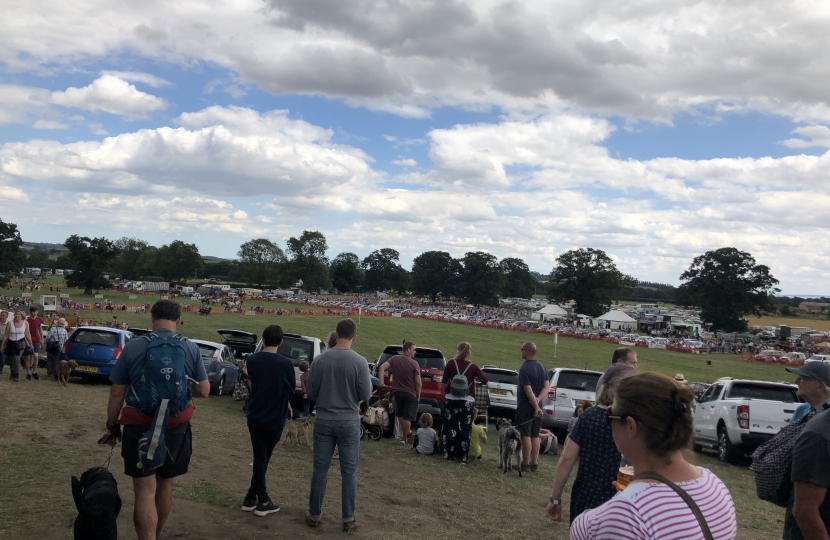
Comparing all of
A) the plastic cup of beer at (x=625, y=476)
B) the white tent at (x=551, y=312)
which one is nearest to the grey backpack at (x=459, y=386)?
the plastic cup of beer at (x=625, y=476)

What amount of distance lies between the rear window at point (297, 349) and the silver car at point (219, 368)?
2751mm

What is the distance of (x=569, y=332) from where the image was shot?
7338 cm

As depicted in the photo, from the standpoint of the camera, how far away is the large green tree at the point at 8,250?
3100 inches

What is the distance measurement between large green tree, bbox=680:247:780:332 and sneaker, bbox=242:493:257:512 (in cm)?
8545

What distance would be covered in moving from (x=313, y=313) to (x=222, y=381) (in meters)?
58.6

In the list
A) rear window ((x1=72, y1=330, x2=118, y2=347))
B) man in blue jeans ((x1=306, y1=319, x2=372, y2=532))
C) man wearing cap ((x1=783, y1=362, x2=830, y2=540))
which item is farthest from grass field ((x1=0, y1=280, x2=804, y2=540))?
man wearing cap ((x1=783, y1=362, x2=830, y2=540))

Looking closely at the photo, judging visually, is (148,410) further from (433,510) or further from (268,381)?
(433,510)

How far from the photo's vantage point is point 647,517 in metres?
1.98

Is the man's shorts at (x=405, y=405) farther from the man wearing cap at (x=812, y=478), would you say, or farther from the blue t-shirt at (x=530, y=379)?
the man wearing cap at (x=812, y=478)

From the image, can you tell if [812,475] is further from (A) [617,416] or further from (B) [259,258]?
(B) [259,258]

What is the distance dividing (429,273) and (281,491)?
147234 millimetres

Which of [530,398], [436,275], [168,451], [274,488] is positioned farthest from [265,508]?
[436,275]

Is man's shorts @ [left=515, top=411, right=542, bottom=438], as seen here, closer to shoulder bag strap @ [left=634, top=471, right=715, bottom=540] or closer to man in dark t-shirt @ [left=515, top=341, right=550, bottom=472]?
man in dark t-shirt @ [left=515, top=341, right=550, bottom=472]

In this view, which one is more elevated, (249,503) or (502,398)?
(249,503)
